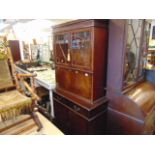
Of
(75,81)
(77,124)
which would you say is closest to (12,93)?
(75,81)

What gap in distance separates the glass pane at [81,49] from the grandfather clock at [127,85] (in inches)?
11.8

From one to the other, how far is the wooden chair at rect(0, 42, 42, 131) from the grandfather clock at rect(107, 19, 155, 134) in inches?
42.6

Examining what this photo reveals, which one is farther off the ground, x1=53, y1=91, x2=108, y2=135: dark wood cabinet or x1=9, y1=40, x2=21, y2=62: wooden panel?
x1=9, y1=40, x2=21, y2=62: wooden panel

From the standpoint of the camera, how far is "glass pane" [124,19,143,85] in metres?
1.69

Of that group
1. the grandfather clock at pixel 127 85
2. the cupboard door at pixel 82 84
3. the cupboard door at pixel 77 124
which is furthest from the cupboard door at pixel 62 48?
the cupboard door at pixel 77 124

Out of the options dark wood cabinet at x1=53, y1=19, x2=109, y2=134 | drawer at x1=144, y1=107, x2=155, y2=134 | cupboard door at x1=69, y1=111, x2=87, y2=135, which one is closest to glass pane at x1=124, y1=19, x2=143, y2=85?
dark wood cabinet at x1=53, y1=19, x2=109, y2=134

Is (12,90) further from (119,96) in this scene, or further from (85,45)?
(119,96)

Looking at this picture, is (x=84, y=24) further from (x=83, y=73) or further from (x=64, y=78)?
(x=64, y=78)

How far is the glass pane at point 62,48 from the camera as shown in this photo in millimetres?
1990

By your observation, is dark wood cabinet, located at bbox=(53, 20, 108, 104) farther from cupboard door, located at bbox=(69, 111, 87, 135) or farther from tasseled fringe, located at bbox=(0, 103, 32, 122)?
tasseled fringe, located at bbox=(0, 103, 32, 122)

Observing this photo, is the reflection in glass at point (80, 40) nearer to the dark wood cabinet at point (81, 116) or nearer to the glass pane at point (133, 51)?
the glass pane at point (133, 51)

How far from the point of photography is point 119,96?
5.67ft

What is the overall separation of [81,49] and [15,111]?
1170mm

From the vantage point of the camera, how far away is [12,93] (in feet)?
6.38
